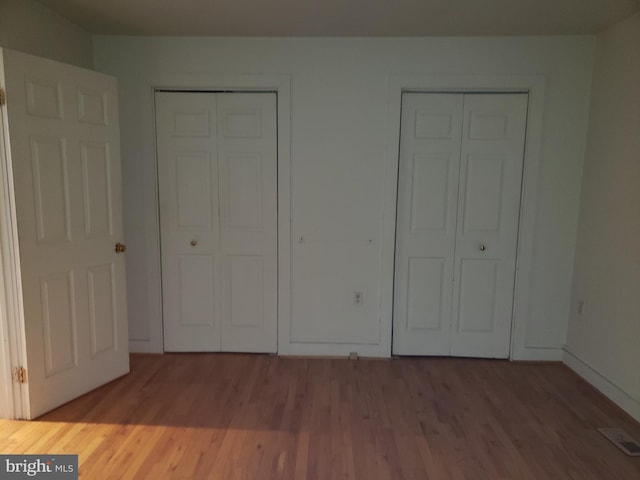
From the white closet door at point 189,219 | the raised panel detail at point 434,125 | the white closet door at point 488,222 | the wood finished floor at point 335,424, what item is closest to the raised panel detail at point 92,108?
the white closet door at point 189,219

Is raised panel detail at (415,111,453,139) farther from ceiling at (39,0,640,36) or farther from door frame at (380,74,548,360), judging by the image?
ceiling at (39,0,640,36)

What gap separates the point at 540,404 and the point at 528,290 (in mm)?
883

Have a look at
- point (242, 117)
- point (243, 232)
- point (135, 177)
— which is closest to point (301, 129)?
point (242, 117)

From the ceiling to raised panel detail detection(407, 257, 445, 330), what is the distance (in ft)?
5.58

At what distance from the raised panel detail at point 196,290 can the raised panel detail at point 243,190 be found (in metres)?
0.41

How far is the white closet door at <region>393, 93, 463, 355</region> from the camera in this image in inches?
125

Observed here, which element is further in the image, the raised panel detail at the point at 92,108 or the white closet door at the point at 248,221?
the white closet door at the point at 248,221

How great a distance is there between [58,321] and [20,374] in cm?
34

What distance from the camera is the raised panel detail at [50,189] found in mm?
2383

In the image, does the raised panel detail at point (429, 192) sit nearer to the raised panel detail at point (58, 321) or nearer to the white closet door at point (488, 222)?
the white closet door at point (488, 222)

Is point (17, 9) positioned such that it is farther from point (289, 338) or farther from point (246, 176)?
point (289, 338)

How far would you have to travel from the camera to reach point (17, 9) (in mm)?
2404

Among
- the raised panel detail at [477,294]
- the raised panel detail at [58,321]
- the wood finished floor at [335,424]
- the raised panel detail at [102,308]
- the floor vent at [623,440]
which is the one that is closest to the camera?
the wood finished floor at [335,424]

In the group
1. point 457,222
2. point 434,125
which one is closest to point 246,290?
point 457,222
